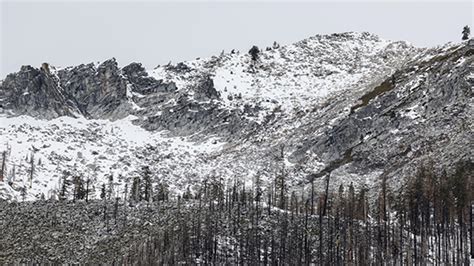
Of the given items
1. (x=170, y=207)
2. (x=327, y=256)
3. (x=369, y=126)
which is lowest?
(x=327, y=256)

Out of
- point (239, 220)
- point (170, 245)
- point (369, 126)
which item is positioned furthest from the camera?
point (369, 126)

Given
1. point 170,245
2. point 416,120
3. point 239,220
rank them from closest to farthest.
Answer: point 170,245, point 239,220, point 416,120

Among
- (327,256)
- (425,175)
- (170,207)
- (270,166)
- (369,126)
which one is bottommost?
(327,256)

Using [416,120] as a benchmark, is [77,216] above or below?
below

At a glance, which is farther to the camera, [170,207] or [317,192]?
[317,192]

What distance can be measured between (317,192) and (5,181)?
3332 inches

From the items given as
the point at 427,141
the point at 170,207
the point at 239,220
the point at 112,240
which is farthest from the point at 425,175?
the point at 112,240

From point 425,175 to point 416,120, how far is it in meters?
43.7

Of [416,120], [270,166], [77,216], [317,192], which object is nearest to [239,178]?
[270,166]

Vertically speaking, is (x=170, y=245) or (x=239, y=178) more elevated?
(x=239, y=178)

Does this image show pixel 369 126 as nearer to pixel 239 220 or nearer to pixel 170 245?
pixel 239 220

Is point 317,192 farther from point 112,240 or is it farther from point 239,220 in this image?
point 112,240

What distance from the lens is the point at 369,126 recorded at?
191375mm

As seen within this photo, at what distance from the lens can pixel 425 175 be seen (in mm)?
135375
